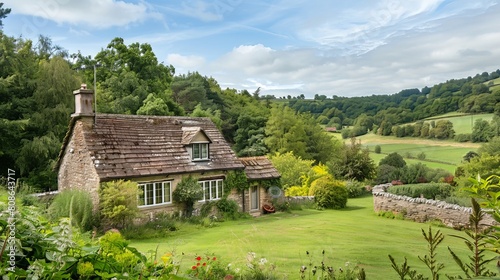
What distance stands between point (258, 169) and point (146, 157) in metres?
7.35

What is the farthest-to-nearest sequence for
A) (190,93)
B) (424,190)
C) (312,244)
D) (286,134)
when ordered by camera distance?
(190,93), (286,134), (424,190), (312,244)

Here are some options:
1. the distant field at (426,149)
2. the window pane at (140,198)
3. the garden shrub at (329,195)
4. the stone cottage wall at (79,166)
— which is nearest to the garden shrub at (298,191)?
the garden shrub at (329,195)

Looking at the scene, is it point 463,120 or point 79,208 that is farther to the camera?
point 463,120

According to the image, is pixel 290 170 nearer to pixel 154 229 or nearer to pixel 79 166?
pixel 154 229

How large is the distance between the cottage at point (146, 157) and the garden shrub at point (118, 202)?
65 centimetres

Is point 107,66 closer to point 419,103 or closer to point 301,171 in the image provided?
point 301,171

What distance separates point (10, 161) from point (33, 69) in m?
7.15

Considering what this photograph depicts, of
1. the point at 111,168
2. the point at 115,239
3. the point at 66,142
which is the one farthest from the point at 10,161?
the point at 115,239

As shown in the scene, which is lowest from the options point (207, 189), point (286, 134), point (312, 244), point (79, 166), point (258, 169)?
point (312, 244)

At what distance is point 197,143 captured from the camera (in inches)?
822

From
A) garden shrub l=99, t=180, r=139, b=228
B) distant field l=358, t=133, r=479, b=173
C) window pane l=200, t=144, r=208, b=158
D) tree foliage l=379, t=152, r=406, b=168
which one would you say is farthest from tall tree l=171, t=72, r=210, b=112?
garden shrub l=99, t=180, r=139, b=228

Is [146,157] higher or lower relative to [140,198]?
higher

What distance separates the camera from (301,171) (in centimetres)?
3181

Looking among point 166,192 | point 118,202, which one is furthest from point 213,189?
point 118,202
